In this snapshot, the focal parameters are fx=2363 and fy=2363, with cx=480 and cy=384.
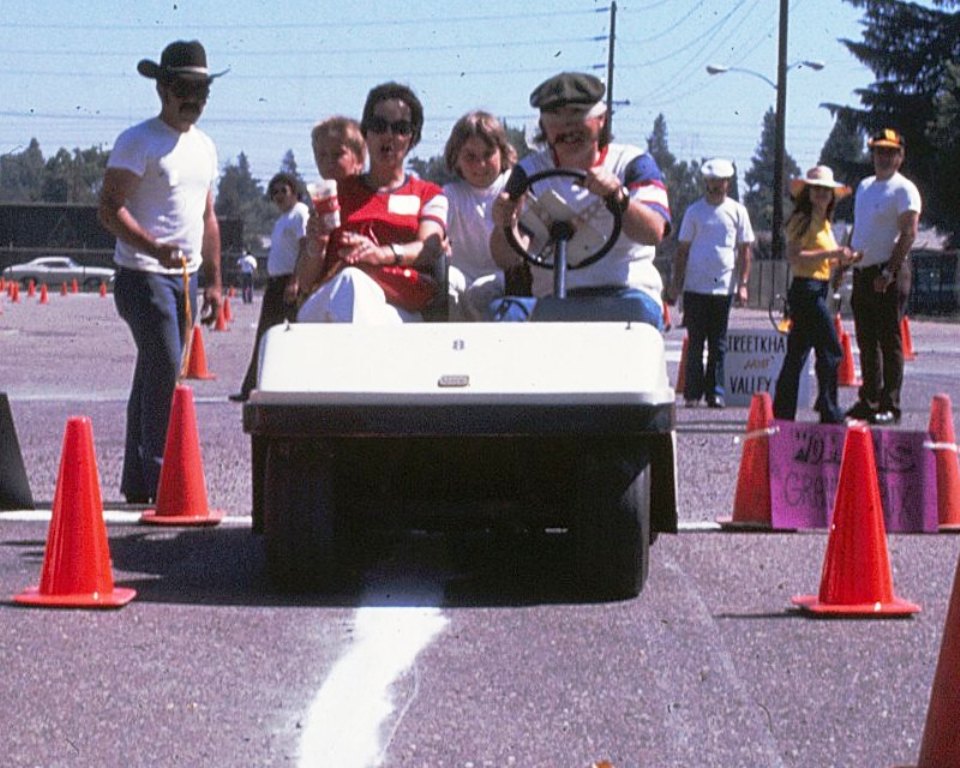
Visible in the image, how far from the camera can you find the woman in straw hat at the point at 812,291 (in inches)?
583

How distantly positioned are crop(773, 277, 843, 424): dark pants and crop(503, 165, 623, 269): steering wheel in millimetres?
6101

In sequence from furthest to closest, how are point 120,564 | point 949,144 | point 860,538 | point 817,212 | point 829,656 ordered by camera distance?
1. point 949,144
2. point 817,212
3. point 120,564
4. point 860,538
5. point 829,656

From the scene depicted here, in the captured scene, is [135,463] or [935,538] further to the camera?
[135,463]

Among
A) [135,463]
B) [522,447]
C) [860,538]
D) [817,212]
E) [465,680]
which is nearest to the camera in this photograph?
[465,680]

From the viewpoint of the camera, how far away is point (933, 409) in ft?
32.2

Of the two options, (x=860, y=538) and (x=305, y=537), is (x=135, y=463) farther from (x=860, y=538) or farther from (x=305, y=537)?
(x=860, y=538)

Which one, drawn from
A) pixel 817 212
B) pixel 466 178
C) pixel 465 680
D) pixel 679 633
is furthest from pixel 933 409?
pixel 817 212

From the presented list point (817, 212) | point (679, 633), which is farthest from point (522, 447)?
point (817, 212)

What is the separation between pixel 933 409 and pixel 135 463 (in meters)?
3.44

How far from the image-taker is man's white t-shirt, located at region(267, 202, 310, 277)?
1573 cm

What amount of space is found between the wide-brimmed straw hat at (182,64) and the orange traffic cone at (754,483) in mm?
2800

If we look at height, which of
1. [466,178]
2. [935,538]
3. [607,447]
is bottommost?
[935,538]

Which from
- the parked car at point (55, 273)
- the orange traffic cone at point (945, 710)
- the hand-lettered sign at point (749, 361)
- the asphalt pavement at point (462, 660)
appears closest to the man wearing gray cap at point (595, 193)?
the asphalt pavement at point (462, 660)

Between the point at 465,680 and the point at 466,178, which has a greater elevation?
the point at 466,178
